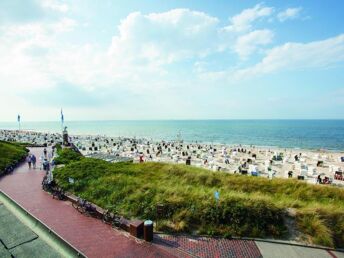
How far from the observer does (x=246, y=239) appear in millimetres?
9539

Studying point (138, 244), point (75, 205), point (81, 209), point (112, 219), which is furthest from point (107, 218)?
point (75, 205)

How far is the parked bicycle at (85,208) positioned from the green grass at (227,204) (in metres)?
0.77

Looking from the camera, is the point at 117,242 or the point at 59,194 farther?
the point at 59,194

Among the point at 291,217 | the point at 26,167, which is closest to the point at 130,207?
the point at 291,217

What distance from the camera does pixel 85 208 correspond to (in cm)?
1150

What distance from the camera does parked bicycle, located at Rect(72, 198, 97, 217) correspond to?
1128cm

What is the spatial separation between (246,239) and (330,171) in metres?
22.4

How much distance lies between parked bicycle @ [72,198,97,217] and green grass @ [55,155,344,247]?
765 mm

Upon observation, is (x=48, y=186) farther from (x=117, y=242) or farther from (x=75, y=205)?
(x=117, y=242)

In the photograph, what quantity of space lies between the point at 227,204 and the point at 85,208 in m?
6.61

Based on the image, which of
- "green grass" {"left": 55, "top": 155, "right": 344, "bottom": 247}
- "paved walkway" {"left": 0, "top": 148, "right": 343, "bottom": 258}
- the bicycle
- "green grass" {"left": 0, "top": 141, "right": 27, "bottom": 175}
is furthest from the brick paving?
"green grass" {"left": 0, "top": 141, "right": 27, "bottom": 175}

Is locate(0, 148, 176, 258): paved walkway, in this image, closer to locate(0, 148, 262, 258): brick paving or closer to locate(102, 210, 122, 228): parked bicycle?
locate(0, 148, 262, 258): brick paving

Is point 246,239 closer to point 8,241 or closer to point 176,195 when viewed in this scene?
point 176,195

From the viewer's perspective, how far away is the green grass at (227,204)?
32.5 ft
